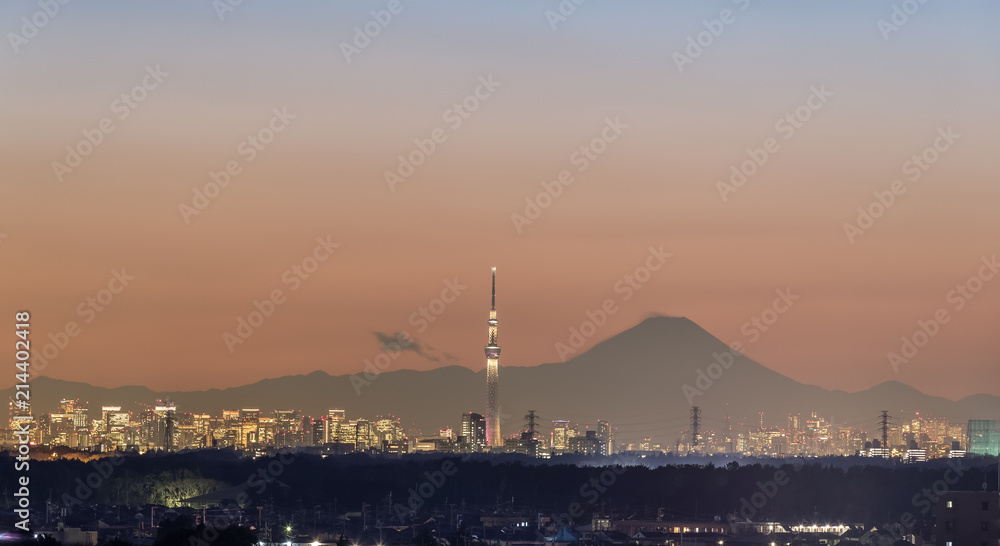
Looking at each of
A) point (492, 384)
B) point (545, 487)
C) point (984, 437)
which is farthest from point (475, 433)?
point (545, 487)

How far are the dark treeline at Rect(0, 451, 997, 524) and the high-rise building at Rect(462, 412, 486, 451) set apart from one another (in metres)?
68.3

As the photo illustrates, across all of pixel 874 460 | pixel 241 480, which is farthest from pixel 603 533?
pixel 874 460

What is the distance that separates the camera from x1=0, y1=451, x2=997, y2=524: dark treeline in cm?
8412

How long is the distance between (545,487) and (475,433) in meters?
85.7

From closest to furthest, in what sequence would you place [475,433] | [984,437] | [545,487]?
[545,487], [984,437], [475,433]

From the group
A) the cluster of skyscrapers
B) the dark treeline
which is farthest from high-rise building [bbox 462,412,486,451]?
the dark treeline

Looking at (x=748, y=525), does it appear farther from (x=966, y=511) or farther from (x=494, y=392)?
(x=494, y=392)

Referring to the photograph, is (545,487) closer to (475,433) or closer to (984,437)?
(984,437)

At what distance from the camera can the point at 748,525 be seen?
2840 inches

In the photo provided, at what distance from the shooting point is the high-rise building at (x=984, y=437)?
5679 inches

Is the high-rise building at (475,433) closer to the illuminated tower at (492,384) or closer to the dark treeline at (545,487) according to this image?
the illuminated tower at (492,384)

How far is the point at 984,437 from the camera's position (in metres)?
150

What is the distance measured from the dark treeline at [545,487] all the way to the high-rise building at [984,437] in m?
49.3

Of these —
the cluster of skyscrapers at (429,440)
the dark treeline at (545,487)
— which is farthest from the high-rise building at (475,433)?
the dark treeline at (545,487)
